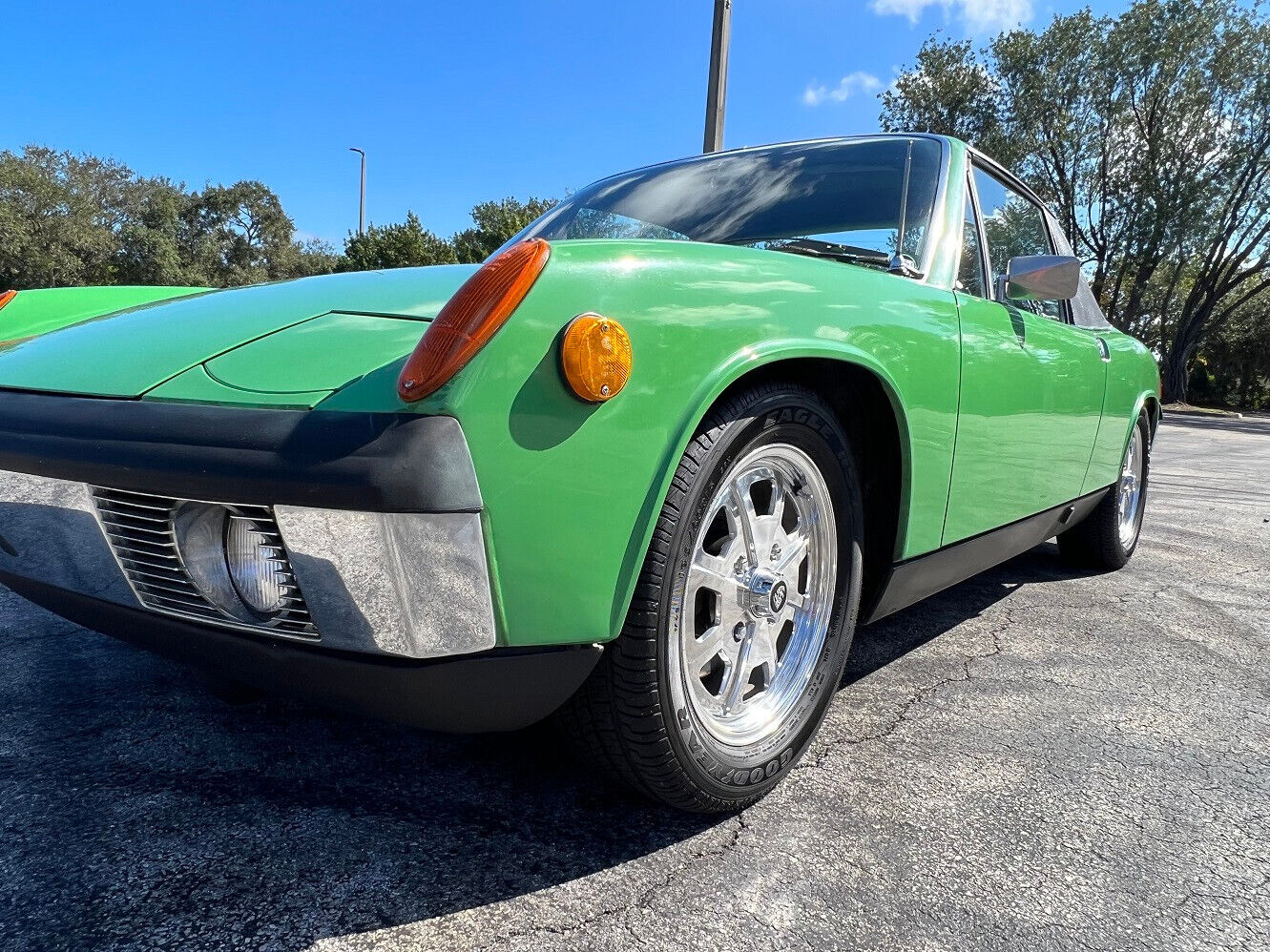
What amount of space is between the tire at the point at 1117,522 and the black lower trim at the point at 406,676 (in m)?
3.11

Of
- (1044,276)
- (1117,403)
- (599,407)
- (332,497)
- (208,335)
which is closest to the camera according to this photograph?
(332,497)

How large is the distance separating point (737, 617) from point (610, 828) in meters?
0.46

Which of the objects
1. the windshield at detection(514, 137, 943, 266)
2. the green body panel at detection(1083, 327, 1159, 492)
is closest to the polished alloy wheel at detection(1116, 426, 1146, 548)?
the green body panel at detection(1083, 327, 1159, 492)

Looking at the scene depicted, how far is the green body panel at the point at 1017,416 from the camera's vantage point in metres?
2.06

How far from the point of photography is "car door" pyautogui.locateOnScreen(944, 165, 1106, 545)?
207cm

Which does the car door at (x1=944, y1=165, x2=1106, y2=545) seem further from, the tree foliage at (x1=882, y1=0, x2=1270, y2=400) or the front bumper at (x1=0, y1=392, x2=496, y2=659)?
the tree foliage at (x1=882, y1=0, x2=1270, y2=400)

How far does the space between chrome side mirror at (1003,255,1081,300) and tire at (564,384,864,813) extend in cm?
107

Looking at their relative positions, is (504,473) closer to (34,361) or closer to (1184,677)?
(34,361)

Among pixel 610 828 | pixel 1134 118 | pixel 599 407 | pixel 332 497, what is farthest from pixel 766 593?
pixel 1134 118

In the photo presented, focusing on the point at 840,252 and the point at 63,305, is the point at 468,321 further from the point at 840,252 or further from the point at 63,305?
the point at 63,305

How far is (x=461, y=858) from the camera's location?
138 cm

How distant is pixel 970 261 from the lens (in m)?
2.38

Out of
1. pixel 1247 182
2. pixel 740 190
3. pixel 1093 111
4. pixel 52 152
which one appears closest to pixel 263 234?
pixel 52 152

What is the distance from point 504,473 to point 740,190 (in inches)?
63.4
